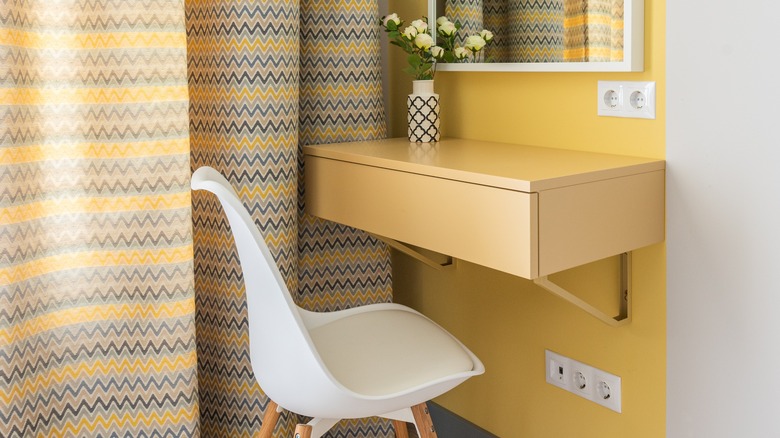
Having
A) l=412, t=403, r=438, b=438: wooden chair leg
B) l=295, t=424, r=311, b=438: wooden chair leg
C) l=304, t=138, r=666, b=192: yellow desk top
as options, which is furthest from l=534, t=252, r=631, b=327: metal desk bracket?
l=295, t=424, r=311, b=438: wooden chair leg

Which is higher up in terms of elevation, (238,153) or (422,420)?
(238,153)

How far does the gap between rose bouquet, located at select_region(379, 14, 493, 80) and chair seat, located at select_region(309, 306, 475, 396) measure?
2.23 feet

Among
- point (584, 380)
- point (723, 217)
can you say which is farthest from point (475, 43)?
point (584, 380)

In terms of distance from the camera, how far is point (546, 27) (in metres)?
1.91

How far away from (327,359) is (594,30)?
94cm

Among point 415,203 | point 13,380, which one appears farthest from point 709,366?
point 13,380

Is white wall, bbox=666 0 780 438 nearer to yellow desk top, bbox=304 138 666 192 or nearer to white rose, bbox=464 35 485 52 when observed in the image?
yellow desk top, bbox=304 138 666 192

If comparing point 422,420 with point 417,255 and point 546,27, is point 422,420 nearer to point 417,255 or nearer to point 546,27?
point 417,255

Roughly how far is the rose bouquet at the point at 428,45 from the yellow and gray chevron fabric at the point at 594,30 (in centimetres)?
31

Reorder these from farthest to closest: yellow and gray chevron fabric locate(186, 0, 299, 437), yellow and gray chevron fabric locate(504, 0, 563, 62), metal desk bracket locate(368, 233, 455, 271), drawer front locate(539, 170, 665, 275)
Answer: metal desk bracket locate(368, 233, 455, 271)
yellow and gray chevron fabric locate(186, 0, 299, 437)
yellow and gray chevron fabric locate(504, 0, 563, 62)
drawer front locate(539, 170, 665, 275)

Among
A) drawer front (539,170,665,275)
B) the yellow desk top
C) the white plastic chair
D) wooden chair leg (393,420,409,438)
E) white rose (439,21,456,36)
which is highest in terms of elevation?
white rose (439,21,456,36)

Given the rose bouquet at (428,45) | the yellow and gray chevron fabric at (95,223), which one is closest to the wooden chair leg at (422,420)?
the yellow and gray chevron fabric at (95,223)

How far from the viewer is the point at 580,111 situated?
190cm

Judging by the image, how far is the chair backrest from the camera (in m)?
1.53
